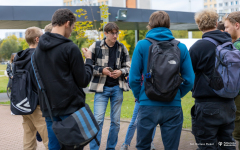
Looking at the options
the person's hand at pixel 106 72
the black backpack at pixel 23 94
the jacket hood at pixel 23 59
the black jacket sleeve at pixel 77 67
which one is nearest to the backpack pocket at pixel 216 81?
the black jacket sleeve at pixel 77 67

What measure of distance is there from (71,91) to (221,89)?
1714 mm

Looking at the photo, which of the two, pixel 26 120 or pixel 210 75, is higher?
pixel 210 75

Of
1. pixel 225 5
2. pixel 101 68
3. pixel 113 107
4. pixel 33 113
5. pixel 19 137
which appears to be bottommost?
pixel 19 137

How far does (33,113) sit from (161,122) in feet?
5.96

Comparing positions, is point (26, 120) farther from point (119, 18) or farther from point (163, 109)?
point (119, 18)

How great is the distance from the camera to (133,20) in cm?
1392

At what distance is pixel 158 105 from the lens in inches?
106

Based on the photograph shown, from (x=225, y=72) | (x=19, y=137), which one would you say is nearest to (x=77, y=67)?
(x=225, y=72)

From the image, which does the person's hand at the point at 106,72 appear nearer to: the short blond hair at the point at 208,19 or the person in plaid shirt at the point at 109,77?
the person in plaid shirt at the point at 109,77

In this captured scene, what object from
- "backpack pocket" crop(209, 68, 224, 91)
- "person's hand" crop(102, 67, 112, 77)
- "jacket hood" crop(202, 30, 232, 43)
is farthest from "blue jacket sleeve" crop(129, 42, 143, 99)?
"person's hand" crop(102, 67, 112, 77)

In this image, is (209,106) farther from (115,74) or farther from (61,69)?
(61,69)

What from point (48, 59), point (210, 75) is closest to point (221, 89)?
point (210, 75)

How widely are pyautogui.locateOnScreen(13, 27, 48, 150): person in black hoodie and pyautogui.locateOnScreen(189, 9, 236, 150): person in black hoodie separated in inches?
80.7

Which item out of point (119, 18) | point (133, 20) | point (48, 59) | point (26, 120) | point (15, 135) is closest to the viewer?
point (48, 59)
